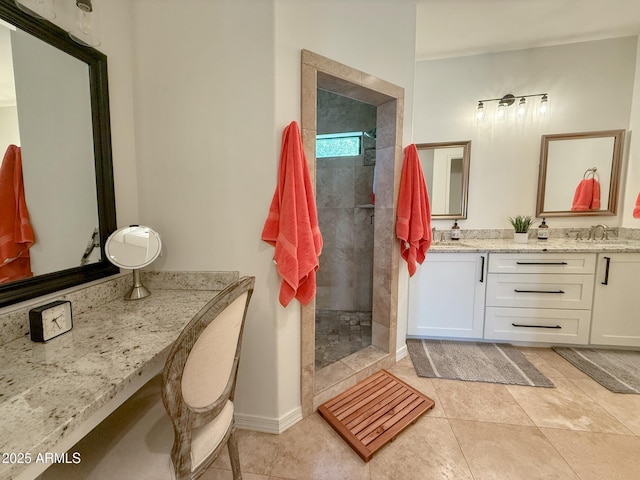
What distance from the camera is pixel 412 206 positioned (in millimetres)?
1868

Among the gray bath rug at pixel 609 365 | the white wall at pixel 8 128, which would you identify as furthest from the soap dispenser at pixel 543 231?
the white wall at pixel 8 128

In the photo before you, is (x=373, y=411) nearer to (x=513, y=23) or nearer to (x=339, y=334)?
(x=339, y=334)

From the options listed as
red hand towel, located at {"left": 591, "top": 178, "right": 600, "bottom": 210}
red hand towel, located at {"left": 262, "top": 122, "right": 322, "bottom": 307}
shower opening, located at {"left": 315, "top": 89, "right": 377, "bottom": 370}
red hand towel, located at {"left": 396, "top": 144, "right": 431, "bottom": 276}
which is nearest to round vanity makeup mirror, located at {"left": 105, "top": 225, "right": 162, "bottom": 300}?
red hand towel, located at {"left": 262, "top": 122, "right": 322, "bottom": 307}

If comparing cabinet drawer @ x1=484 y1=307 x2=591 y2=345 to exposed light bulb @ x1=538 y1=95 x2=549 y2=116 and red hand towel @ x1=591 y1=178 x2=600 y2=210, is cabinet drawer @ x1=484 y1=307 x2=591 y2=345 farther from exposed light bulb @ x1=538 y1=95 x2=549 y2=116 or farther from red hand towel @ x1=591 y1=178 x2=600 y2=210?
exposed light bulb @ x1=538 y1=95 x2=549 y2=116

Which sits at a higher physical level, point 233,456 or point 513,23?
point 513,23

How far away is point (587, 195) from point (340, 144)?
8.18 feet

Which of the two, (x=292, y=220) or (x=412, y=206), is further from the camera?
(x=412, y=206)

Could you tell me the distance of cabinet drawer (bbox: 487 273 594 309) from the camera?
Result: 7.18 ft

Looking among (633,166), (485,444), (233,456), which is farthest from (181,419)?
(633,166)

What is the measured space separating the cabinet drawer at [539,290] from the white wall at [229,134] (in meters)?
1.88

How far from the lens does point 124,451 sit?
2.59 feet

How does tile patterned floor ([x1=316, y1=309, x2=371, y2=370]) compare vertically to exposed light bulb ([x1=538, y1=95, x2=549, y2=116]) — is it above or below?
below

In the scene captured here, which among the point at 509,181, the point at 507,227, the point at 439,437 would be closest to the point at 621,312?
the point at 507,227

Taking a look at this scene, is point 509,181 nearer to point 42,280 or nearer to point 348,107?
point 348,107
